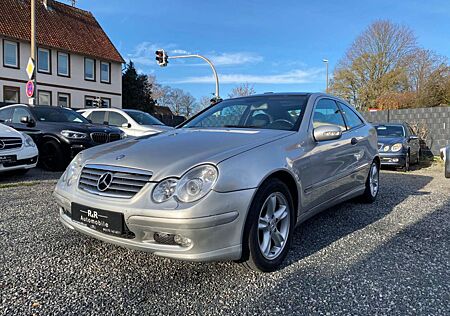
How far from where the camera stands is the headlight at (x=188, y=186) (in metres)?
2.46

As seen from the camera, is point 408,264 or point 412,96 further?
point 412,96

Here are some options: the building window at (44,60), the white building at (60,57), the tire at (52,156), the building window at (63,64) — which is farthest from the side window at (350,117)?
the building window at (63,64)

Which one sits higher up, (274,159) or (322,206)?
(274,159)

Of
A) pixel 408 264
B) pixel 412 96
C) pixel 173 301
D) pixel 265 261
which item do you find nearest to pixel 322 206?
pixel 408 264

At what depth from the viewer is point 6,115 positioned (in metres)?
9.03

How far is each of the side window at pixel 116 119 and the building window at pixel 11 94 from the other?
16.0 meters

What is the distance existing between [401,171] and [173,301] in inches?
368

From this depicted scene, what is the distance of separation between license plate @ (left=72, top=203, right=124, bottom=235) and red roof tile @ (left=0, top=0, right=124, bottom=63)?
23.7m

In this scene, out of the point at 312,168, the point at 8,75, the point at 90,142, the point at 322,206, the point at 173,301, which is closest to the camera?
the point at 173,301

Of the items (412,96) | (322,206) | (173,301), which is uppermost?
(412,96)

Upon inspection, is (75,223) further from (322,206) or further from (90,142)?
(90,142)

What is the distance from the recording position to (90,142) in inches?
311

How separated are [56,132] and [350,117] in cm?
594

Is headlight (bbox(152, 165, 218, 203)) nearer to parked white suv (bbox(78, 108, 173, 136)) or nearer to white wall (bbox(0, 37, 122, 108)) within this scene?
parked white suv (bbox(78, 108, 173, 136))
